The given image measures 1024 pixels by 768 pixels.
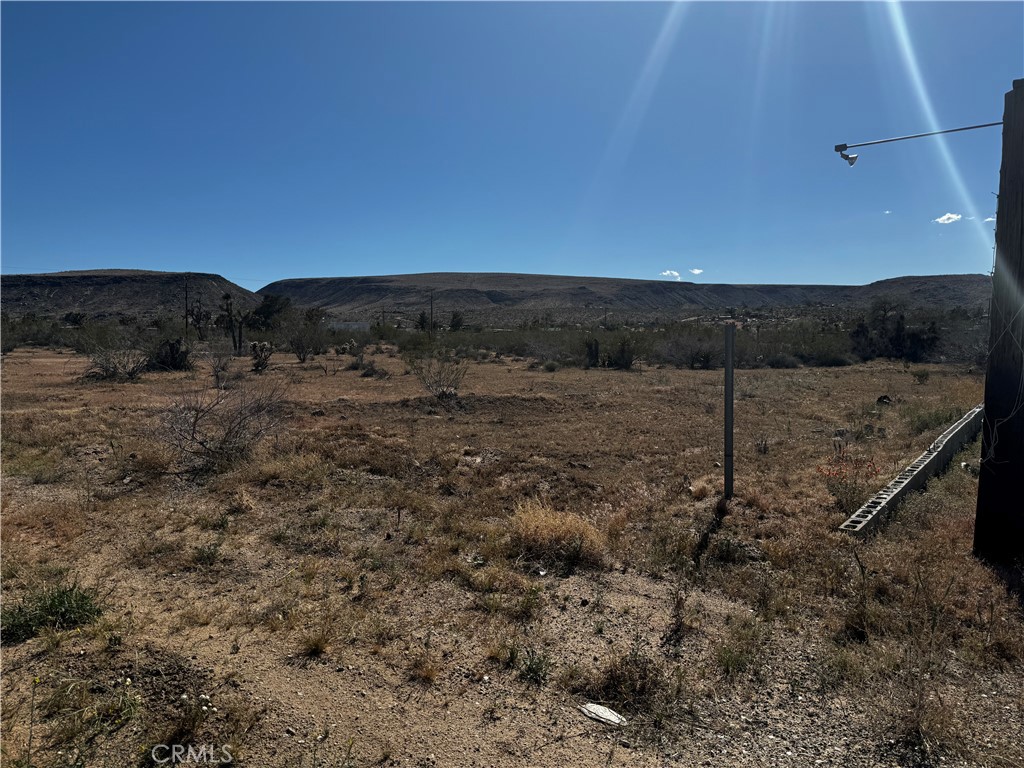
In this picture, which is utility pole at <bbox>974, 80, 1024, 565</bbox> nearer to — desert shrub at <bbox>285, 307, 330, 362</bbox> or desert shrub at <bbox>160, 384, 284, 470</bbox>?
desert shrub at <bbox>160, 384, 284, 470</bbox>

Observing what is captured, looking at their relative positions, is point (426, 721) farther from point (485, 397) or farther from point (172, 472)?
point (485, 397)

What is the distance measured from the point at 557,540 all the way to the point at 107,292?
10179cm

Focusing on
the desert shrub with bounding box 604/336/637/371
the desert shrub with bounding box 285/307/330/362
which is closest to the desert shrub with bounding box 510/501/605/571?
the desert shrub with bounding box 604/336/637/371

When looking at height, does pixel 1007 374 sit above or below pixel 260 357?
above

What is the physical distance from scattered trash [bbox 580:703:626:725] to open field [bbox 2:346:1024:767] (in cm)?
8

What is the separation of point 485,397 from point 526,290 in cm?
8656

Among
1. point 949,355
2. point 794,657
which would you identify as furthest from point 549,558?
point 949,355

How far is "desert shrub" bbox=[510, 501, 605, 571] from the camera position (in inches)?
222

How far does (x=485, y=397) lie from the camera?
17.2 metres

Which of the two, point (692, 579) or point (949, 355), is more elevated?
point (949, 355)

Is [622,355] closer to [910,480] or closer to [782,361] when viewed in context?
[782,361]

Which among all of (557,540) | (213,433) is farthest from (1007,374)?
(213,433)

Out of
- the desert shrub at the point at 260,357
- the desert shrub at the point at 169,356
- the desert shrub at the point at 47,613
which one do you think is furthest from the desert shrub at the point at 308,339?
the desert shrub at the point at 47,613

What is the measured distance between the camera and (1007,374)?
207 inches
